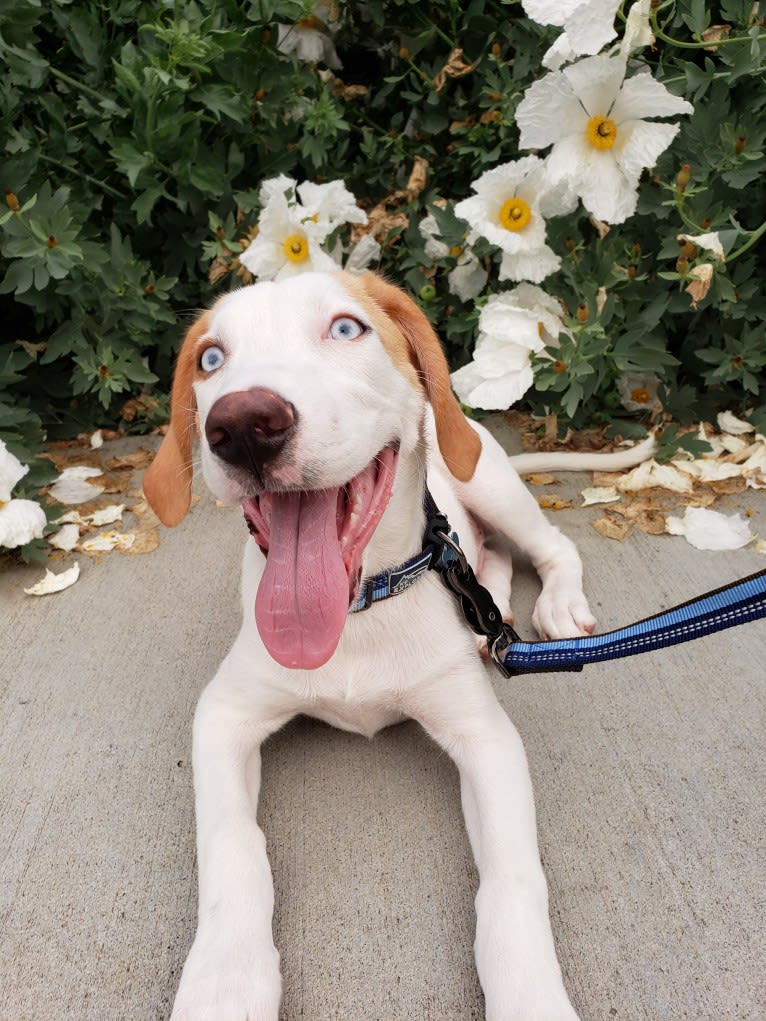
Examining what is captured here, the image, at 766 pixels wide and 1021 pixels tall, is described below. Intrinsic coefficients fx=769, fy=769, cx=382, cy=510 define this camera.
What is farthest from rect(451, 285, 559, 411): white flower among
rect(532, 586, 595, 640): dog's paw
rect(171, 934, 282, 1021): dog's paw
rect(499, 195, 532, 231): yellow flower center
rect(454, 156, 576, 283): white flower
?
rect(171, 934, 282, 1021): dog's paw

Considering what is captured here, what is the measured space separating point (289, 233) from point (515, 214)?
0.74 metres

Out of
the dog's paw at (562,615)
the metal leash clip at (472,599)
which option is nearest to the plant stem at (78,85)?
the metal leash clip at (472,599)

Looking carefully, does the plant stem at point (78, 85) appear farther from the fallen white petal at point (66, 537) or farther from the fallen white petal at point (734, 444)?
the fallen white petal at point (734, 444)

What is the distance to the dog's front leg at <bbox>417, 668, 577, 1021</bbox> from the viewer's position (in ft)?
3.51

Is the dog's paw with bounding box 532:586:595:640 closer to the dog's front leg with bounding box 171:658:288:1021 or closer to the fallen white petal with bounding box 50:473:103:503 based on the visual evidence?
the dog's front leg with bounding box 171:658:288:1021

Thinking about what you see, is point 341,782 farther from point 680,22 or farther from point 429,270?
point 680,22

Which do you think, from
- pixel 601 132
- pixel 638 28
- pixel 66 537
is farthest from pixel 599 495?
pixel 66 537

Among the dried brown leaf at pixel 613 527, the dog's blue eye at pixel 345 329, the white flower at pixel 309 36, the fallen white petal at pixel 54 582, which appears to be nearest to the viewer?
the dog's blue eye at pixel 345 329

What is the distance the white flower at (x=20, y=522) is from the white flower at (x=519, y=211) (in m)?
1.58

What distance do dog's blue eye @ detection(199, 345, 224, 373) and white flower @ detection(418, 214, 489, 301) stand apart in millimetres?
1642

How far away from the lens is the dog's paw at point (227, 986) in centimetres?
105

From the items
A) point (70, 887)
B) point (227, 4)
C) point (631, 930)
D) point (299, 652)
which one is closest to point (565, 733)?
point (631, 930)

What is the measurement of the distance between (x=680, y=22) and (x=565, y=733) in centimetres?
214

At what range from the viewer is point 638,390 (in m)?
2.90
